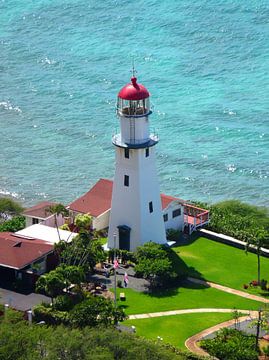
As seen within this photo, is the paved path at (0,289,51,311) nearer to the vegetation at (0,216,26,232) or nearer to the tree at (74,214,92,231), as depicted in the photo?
the tree at (74,214,92,231)

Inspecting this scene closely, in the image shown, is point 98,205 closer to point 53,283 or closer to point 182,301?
point 182,301

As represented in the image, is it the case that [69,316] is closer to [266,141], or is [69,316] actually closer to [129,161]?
[129,161]

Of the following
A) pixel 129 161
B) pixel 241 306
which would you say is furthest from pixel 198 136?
pixel 241 306

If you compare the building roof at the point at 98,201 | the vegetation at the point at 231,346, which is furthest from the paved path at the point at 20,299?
the building roof at the point at 98,201

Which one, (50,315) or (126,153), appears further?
(126,153)

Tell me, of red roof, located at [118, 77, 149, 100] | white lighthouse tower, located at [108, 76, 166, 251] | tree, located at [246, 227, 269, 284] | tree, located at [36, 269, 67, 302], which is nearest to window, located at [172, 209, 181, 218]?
white lighthouse tower, located at [108, 76, 166, 251]

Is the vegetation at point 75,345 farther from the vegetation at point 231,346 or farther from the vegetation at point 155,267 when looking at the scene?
the vegetation at point 155,267

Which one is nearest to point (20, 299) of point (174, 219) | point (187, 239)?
point (187, 239)
